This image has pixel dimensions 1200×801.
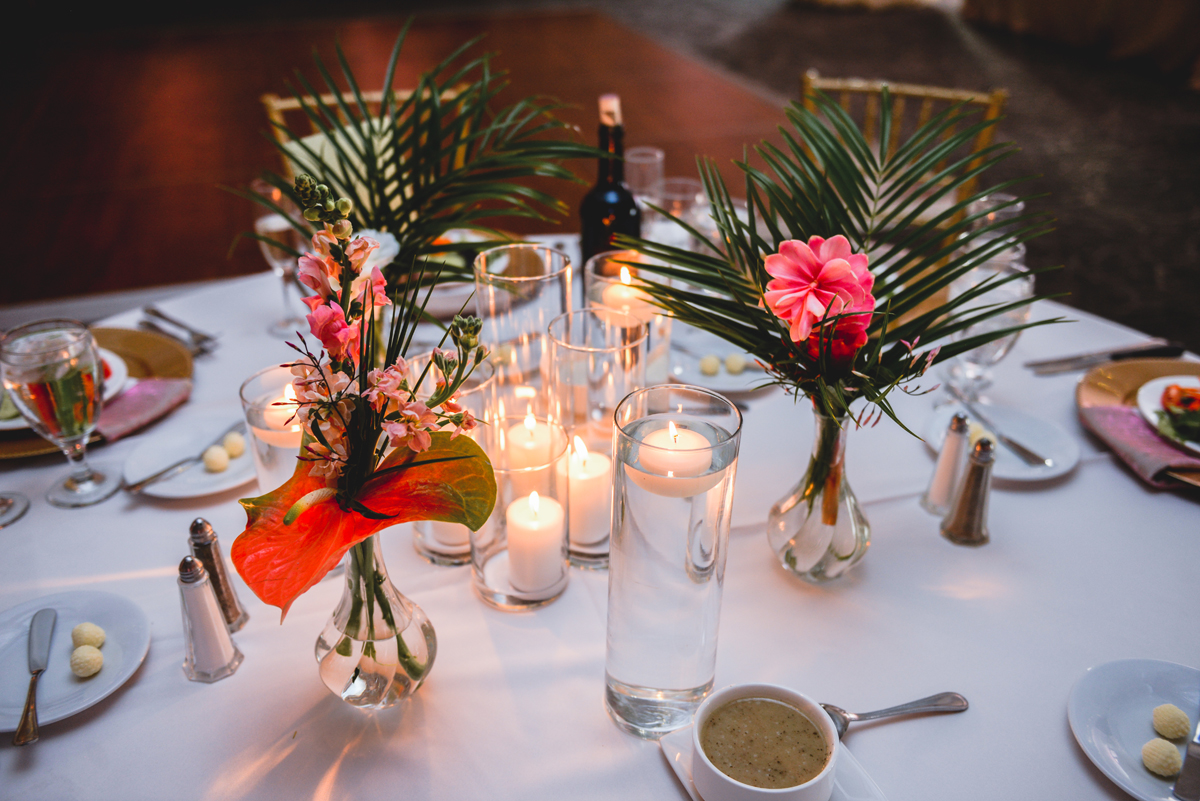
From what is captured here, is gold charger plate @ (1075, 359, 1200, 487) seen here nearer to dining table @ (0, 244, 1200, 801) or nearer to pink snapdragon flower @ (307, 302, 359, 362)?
dining table @ (0, 244, 1200, 801)

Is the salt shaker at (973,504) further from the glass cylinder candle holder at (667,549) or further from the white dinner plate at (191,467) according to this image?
the white dinner plate at (191,467)

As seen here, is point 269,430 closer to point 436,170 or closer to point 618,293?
point 618,293

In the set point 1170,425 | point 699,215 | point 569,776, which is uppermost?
point 699,215

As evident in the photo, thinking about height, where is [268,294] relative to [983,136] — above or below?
below

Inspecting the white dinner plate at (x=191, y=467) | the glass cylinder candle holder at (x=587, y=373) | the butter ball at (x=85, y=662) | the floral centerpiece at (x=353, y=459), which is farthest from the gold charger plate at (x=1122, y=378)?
the butter ball at (x=85, y=662)

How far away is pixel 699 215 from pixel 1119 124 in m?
5.38

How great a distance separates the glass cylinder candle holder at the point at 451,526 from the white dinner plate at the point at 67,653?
0.31 metres

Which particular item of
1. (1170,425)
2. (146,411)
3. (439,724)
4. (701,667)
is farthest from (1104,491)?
(146,411)

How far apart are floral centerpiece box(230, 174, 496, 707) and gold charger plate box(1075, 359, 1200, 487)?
1028mm

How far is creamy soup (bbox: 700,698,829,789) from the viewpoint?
2.17 ft

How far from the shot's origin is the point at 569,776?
74cm

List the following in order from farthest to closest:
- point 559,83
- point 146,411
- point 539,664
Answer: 1. point 559,83
2. point 146,411
3. point 539,664

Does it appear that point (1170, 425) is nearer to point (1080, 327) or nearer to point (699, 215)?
point (1080, 327)

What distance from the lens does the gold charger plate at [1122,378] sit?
1.25 meters
